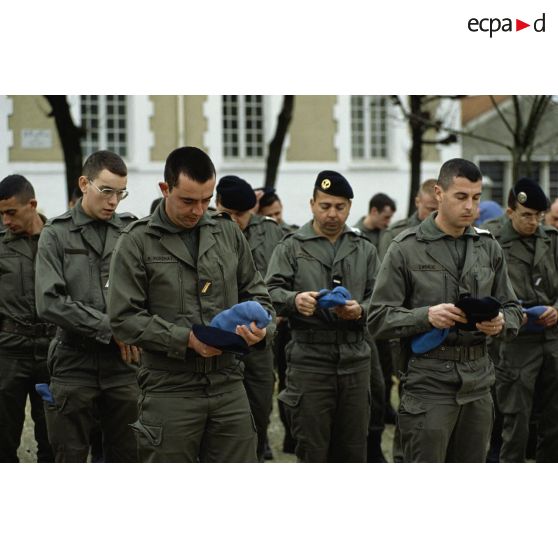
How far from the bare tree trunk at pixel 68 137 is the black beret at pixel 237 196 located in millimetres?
5546

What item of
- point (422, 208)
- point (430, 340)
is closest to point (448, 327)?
point (430, 340)

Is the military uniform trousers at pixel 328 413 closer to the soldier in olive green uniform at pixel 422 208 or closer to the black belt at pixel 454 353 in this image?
the black belt at pixel 454 353

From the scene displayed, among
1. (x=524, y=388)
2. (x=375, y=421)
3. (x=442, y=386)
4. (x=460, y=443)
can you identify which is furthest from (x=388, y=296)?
(x=375, y=421)

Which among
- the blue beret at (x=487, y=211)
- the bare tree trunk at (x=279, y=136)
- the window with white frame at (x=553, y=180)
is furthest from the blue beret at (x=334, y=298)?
the window with white frame at (x=553, y=180)

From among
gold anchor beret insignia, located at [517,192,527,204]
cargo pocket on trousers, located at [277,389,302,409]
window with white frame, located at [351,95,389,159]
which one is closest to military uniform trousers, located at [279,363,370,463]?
cargo pocket on trousers, located at [277,389,302,409]

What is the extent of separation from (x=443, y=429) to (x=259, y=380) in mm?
2314

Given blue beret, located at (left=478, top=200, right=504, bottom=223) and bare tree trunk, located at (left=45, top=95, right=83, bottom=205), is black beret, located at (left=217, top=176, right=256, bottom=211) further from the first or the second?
blue beret, located at (left=478, top=200, right=504, bottom=223)

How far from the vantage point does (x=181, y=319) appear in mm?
5371

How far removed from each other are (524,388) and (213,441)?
12.1 ft

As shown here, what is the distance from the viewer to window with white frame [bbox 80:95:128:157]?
1000 inches

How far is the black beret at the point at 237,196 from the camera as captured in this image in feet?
25.6

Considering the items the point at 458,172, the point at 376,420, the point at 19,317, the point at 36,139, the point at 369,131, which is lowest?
the point at 376,420

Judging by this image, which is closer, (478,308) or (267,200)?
(478,308)

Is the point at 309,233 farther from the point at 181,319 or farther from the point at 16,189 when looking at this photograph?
the point at 181,319
